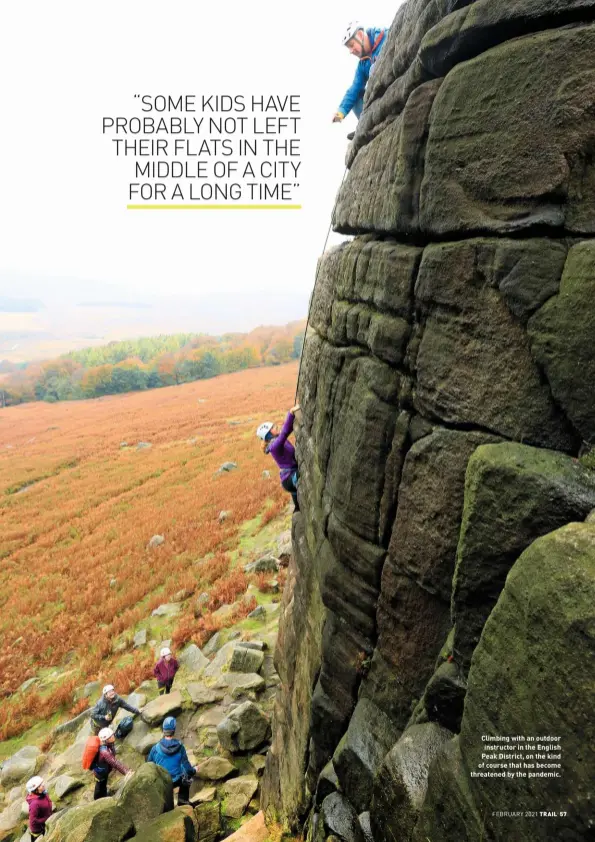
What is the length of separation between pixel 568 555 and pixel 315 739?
184 inches

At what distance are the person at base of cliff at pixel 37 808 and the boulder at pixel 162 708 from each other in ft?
8.19

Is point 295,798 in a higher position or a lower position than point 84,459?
higher

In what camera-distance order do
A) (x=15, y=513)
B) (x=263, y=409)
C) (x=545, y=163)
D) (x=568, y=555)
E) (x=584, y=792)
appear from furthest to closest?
(x=263, y=409), (x=15, y=513), (x=545, y=163), (x=568, y=555), (x=584, y=792)

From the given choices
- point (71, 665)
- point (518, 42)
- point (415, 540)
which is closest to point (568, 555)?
point (415, 540)

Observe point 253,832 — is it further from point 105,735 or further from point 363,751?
point 105,735

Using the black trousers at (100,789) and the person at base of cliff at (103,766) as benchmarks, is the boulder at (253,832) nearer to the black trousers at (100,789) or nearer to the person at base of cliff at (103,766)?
the person at base of cliff at (103,766)

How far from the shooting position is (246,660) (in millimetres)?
12719

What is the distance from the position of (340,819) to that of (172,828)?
410 centimetres

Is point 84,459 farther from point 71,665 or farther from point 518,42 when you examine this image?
point 518,42

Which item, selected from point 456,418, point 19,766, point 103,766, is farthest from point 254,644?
point 456,418

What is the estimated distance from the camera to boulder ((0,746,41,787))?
467 inches

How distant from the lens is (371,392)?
501 centimetres

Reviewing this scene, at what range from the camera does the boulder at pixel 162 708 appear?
11.7m

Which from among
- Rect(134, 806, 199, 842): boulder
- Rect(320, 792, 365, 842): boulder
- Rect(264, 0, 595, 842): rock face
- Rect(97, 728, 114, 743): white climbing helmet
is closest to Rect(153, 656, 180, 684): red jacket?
Rect(97, 728, 114, 743): white climbing helmet
